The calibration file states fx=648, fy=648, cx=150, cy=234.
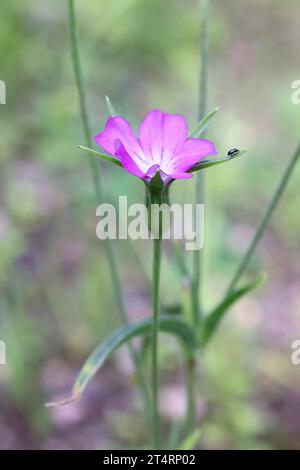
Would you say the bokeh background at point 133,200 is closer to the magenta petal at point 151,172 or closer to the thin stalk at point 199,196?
the thin stalk at point 199,196

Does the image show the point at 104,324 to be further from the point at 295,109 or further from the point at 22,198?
the point at 295,109

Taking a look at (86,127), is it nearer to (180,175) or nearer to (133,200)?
(180,175)

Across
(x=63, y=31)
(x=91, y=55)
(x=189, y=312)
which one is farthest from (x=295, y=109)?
(x=189, y=312)

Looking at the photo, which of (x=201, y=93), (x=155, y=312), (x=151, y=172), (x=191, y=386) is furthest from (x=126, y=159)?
(x=191, y=386)

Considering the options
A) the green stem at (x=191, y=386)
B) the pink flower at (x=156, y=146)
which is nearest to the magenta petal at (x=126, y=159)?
the pink flower at (x=156, y=146)

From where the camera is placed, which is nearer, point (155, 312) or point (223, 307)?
point (155, 312)

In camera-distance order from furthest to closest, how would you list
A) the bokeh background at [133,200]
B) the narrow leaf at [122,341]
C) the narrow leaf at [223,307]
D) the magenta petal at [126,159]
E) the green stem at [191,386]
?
the bokeh background at [133,200]
the green stem at [191,386]
the narrow leaf at [223,307]
the narrow leaf at [122,341]
the magenta petal at [126,159]

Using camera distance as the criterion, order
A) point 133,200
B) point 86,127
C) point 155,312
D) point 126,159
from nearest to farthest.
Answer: point 126,159, point 155,312, point 86,127, point 133,200
